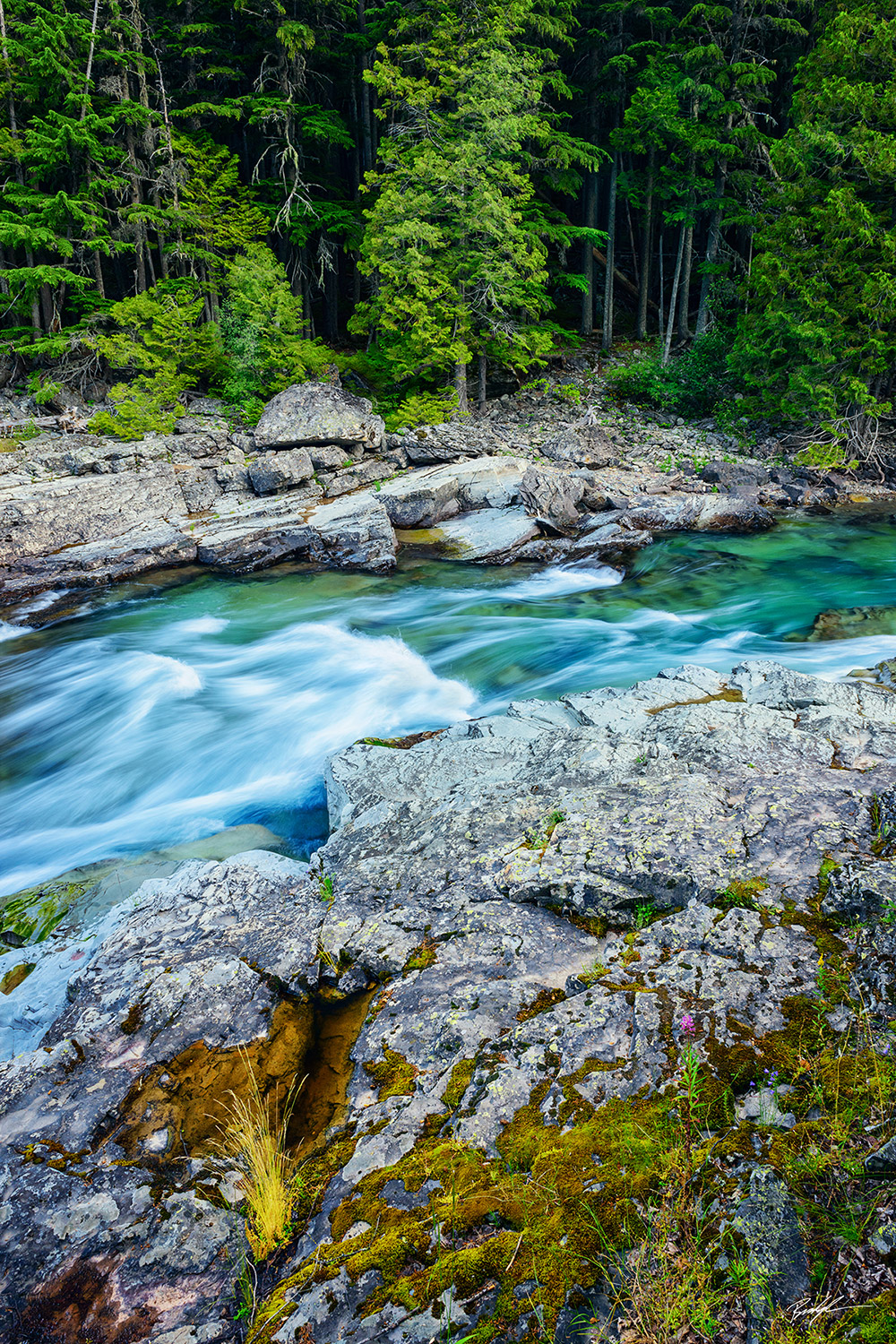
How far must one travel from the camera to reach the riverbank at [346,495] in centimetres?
1348

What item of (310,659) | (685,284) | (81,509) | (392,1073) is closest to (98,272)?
(81,509)

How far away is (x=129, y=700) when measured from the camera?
29.9 ft

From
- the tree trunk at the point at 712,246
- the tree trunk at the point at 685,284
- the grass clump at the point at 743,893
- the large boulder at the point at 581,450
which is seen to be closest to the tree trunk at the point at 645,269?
the tree trunk at the point at 685,284

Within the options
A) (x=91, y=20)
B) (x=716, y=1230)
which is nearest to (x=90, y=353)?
(x=91, y=20)

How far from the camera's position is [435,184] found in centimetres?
1709

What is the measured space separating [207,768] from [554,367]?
71.1ft

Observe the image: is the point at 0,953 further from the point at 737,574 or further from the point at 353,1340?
the point at 737,574

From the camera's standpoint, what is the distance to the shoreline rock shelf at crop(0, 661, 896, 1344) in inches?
81.6

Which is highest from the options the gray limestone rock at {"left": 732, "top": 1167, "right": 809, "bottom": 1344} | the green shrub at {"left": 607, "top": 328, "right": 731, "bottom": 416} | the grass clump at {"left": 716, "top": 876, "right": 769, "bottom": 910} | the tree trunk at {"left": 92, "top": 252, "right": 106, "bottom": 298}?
the tree trunk at {"left": 92, "top": 252, "right": 106, "bottom": 298}

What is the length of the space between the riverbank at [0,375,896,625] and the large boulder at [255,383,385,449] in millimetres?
45

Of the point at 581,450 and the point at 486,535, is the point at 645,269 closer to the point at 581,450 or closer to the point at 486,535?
the point at 581,450

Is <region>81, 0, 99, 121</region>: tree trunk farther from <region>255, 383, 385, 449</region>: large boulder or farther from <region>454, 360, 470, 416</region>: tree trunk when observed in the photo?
<region>454, 360, 470, 416</region>: tree trunk

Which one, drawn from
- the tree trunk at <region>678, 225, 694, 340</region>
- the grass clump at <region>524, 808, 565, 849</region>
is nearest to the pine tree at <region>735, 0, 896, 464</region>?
the tree trunk at <region>678, 225, 694, 340</region>

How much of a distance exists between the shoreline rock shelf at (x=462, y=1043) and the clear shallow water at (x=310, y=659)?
2318 millimetres
